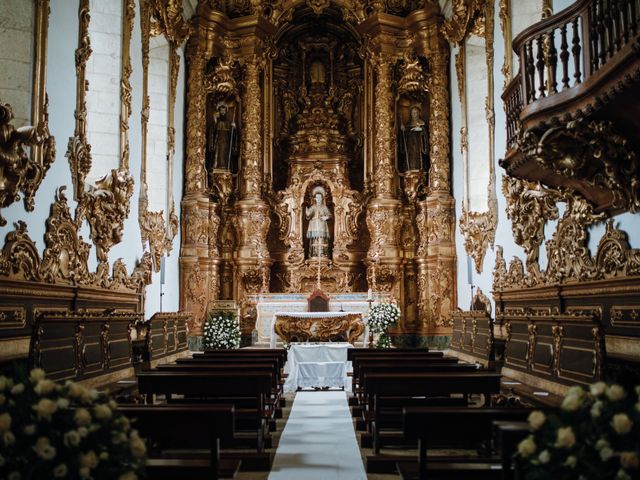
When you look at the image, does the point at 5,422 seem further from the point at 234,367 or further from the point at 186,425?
the point at 234,367

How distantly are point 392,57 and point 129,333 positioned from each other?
1157 centimetres

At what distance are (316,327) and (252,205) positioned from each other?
5.17 metres

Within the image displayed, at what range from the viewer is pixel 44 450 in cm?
309

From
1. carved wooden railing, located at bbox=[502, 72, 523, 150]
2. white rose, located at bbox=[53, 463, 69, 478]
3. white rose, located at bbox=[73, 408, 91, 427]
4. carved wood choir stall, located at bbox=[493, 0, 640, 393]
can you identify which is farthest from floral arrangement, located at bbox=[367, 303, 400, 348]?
white rose, located at bbox=[53, 463, 69, 478]

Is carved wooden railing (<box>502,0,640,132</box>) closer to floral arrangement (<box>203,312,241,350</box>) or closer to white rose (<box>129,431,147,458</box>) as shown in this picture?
white rose (<box>129,431,147,458</box>)

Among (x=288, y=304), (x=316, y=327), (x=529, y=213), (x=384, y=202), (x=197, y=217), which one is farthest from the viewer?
(x=384, y=202)

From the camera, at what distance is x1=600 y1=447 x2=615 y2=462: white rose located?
9.78ft

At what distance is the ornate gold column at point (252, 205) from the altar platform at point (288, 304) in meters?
0.74

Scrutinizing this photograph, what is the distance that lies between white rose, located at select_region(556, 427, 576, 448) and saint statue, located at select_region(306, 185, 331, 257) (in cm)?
1559

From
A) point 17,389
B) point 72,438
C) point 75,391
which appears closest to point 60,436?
point 72,438

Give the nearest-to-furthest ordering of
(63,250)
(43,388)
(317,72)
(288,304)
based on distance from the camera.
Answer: (43,388) < (63,250) < (288,304) < (317,72)

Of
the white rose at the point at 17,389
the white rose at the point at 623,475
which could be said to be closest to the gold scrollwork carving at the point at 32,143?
the white rose at the point at 17,389

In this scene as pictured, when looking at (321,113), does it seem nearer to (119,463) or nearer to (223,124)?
(223,124)

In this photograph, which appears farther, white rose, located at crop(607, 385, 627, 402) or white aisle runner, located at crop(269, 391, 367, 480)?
white aisle runner, located at crop(269, 391, 367, 480)
